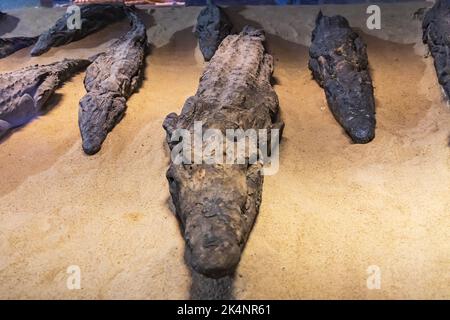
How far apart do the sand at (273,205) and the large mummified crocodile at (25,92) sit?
16cm

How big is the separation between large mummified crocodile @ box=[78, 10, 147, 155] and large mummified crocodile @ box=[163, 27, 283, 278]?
99 cm

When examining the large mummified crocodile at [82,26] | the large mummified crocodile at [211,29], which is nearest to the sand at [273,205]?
the large mummified crocodile at [211,29]

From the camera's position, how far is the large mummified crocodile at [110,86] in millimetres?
4637

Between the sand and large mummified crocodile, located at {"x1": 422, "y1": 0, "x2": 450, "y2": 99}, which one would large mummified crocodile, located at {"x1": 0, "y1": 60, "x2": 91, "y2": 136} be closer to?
the sand

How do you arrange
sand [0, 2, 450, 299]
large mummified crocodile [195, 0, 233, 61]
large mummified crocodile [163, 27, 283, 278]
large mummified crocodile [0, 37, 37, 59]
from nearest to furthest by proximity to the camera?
large mummified crocodile [163, 27, 283, 278] < sand [0, 2, 450, 299] < large mummified crocodile [195, 0, 233, 61] < large mummified crocodile [0, 37, 37, 59]

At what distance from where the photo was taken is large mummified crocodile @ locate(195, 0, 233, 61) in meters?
6.43

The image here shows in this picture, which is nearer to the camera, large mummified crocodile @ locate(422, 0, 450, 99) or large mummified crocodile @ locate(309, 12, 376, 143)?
large mummified crocodile @ locate(309, 12, 376, 143)

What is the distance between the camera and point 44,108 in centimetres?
537

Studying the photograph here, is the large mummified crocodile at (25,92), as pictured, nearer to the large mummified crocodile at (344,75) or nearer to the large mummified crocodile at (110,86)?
the large mummified crocodile at (110,86)

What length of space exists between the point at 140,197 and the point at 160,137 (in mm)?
1013

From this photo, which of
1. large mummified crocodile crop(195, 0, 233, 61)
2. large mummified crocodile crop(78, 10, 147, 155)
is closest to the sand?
large mummified crocodile crop(78, 10, 147, 155)

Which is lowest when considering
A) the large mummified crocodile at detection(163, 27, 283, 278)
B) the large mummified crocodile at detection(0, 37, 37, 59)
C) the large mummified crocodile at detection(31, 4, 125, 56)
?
the large mummified crocodile at detection(0, 37, 37, 59)
